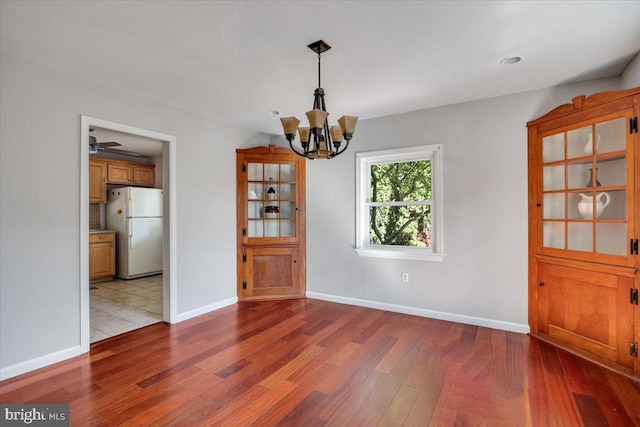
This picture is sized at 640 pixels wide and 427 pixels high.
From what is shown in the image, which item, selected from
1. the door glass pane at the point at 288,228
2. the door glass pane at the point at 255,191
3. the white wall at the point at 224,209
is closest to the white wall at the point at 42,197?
the white wall at the point at 224,209

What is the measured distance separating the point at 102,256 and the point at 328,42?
18.5ft

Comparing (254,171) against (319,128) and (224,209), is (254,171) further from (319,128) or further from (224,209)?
(319,128)

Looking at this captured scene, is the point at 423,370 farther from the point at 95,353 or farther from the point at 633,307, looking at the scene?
the point at 95,353

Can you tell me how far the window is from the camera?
3.67 m

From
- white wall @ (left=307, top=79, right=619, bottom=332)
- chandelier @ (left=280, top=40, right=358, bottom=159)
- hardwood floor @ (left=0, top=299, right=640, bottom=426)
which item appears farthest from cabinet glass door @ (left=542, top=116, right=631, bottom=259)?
chandelier @ (left=280, top=40, right=358, bottom=159)

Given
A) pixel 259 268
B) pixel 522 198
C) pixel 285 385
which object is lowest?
pixel 285 385

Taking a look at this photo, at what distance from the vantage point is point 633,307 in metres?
2.35

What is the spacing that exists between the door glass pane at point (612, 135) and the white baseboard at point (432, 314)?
6.08ft

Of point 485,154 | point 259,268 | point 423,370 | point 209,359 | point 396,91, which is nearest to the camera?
point 423,370

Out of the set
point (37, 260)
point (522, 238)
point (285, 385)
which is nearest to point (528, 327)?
point (522, 238)

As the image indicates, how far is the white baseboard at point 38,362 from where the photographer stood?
2342mm

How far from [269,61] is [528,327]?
359cm

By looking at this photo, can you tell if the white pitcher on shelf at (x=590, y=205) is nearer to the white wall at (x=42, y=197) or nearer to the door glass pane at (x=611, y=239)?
the door glass pane at (x=611, y=239)

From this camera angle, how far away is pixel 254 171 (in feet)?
14.7
